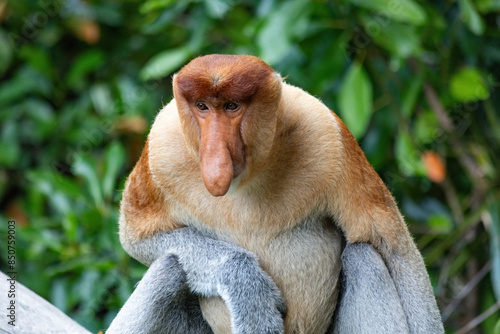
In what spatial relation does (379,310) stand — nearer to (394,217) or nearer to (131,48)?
(394,217)

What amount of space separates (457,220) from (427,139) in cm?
64

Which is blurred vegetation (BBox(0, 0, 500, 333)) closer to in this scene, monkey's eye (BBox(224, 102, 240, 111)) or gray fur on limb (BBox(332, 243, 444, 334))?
gray fur on limb (BBox(332, 243, 444, 334))

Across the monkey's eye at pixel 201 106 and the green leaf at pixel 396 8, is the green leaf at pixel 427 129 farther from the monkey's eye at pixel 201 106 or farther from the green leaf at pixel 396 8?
the monkey's eye at pixel 201 106

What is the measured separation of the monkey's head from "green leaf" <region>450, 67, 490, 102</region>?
2300 millimetres

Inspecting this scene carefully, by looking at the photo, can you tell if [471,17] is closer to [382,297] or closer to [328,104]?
[328,104]

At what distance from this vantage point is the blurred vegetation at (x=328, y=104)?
4.23 metres

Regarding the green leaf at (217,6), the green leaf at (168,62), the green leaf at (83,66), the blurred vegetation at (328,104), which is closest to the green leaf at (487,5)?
the blurred vegetation at (328,104)

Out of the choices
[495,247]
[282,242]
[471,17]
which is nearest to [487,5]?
[471,17]

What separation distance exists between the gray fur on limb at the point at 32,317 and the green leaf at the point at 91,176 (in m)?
1.63

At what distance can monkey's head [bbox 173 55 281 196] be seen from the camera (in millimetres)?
2246

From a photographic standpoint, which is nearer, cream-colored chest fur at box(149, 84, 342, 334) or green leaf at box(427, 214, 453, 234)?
cream-colored chest fur at box(149, 84, 342, 334)

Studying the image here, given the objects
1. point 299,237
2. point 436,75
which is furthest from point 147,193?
point 436,75

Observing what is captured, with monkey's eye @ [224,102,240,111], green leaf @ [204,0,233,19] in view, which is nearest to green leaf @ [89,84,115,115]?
green leaf @ [204,0,233,19]

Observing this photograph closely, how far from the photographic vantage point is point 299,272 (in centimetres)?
274
